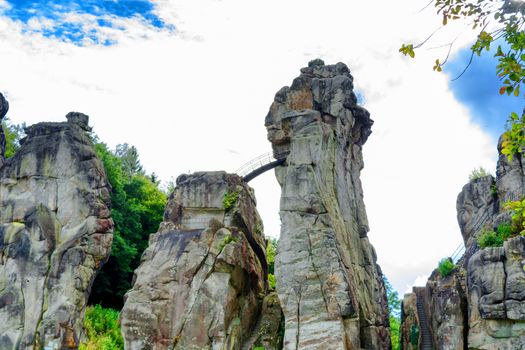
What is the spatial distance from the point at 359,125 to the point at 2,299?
18.3 metres

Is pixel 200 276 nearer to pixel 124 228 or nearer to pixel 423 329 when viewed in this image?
pixel 423 329

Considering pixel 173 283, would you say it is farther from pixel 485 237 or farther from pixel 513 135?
pixel 513 135

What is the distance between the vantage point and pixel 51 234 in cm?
2627

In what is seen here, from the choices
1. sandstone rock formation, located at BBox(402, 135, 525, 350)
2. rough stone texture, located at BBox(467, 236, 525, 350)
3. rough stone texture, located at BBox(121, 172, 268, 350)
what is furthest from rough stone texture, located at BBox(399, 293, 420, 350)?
rough stone texture, located at BBox(121, 172, 268, 350)

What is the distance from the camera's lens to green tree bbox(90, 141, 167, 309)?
3481 centimetres

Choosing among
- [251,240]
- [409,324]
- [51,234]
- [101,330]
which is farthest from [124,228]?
[409,324]

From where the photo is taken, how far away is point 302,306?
21.8 m

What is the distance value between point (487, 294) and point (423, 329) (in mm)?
5428

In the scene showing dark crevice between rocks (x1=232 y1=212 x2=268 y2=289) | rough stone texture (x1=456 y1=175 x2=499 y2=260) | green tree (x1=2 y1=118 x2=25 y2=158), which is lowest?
dark crevice between rocks (x1=232 y1=212 x2=268 y2=289)

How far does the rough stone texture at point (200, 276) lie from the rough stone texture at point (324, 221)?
8.14 feet

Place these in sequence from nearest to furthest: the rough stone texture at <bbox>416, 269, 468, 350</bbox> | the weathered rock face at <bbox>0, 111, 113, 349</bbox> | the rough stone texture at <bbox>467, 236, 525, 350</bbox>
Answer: the rough stone texture at <bbox>467, 236, 525, 350</bbox> → the rough stone texture at <bbox>416, 269, 468, 350</bbox> → the weathered rock face at <bbox>0, 111, 113, 349</bbox>

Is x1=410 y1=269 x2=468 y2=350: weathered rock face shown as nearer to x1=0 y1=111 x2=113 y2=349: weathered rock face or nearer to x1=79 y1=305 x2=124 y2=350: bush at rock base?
x1=0 y1=111 x2=113 y2=349: weathered rock face

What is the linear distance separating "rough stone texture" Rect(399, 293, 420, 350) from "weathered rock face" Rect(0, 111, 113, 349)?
13.3 m

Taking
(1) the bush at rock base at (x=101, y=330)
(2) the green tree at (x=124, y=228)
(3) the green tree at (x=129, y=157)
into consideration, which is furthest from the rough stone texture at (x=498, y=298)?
(3) the green tree at (x=129, y=157)
